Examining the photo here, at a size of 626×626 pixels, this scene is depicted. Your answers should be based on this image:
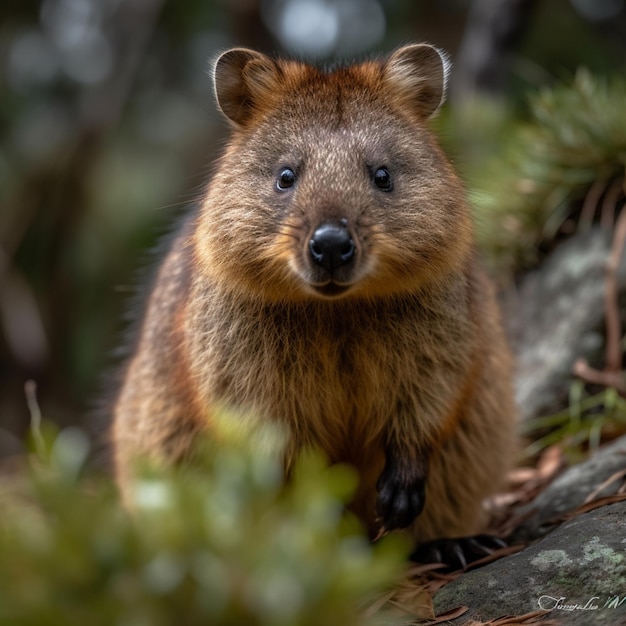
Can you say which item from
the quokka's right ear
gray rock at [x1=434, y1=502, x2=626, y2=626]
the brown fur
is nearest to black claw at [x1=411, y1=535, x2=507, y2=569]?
the brown fur

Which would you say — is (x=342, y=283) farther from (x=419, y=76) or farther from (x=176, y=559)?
(x=176, y=559)

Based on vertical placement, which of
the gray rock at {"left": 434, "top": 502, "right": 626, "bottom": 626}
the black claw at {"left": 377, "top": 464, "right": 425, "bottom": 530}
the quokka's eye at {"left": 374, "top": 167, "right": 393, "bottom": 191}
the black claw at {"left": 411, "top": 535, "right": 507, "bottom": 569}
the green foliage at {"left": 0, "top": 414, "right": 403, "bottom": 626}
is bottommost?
the black claw at {"left": 411, "top": 535, "right": 507, "bottom": 569}

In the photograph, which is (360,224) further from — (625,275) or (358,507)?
(625,275)

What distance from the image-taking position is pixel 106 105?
13242mm

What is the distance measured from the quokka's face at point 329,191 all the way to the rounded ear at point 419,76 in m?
0.02

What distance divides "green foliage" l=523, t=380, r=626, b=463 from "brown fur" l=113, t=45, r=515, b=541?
183 centimetres

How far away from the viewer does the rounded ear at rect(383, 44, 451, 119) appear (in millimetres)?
5855

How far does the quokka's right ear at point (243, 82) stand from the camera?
5.76 metres

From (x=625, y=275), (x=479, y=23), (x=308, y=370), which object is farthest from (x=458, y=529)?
(x=479, y=23)

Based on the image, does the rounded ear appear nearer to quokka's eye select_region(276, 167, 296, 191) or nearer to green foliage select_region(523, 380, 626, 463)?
quokka's eye select_region(276, 167, 296, 191)

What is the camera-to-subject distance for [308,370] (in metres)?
5.27

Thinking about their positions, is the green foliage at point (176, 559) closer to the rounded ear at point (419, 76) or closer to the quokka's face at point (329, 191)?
the quokka's face at point (329, 191)

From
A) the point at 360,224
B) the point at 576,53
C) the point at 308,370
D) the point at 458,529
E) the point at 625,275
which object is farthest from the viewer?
the point at 576,53

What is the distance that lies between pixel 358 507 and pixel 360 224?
6.42ft
